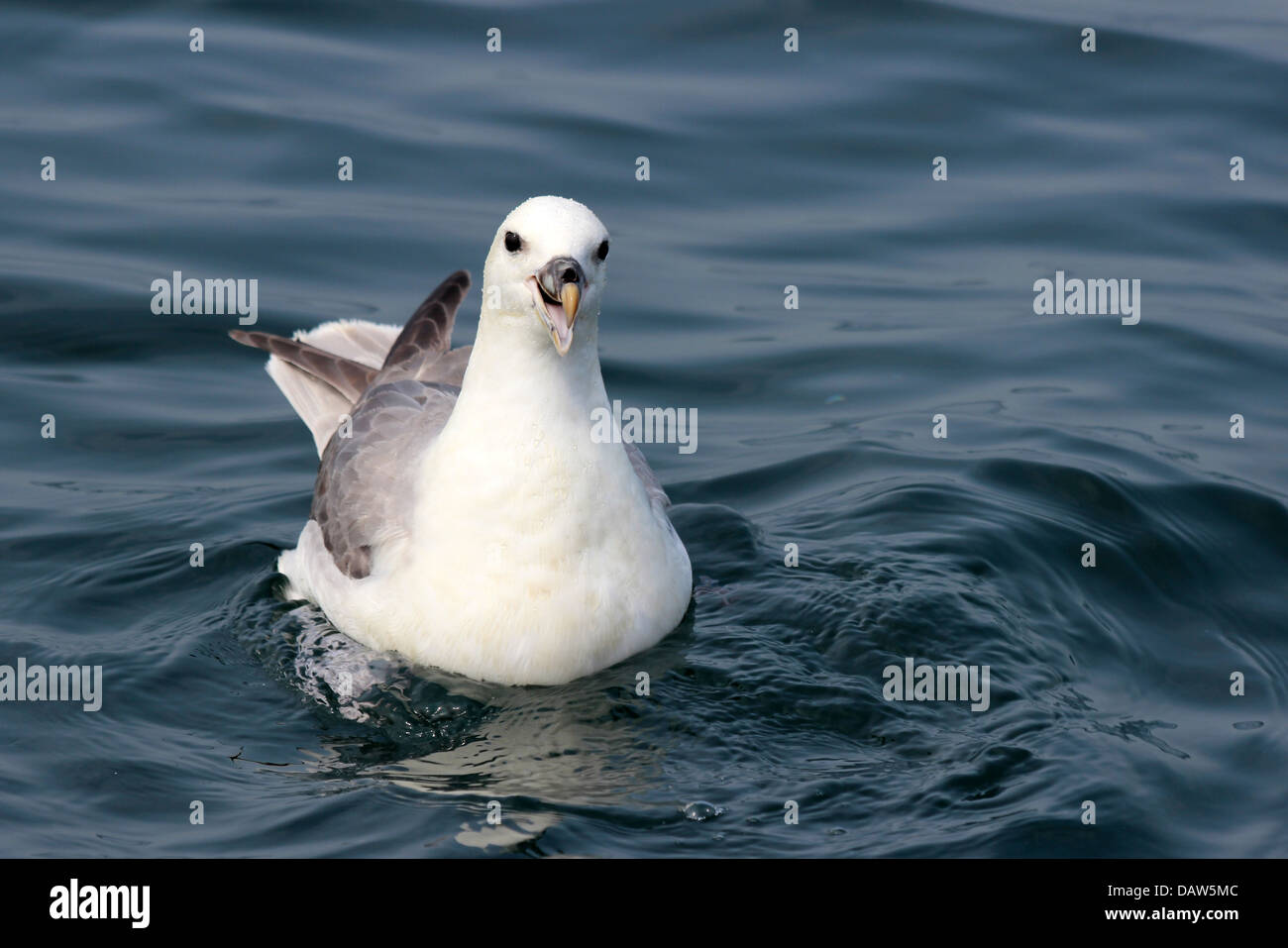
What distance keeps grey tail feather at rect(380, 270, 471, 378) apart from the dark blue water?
35.8 inches

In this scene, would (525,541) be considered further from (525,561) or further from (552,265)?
(552,265)

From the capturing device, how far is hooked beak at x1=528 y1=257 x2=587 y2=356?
16.5ft

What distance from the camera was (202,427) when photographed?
8344mm

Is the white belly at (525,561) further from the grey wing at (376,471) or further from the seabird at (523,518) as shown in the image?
the grey wing at (376,471)

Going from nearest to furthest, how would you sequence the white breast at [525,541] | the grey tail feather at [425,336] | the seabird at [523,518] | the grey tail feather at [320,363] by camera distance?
the seabird at [523,518] → the white breast at [525,541] → the grey tail feather at [425,336] → the grey tail feather at [320,363]

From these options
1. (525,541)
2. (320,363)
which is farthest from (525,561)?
(320,363)

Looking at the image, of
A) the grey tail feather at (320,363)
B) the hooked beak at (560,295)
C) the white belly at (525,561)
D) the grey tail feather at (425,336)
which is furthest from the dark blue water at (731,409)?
the hooked beak at (560,295)

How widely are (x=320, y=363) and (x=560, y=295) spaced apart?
8.91 feet

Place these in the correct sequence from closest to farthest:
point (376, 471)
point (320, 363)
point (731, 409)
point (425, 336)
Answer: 1. point (376, 471)
2. point (425, 336)
3. point (320, 363)
4. point (731, 409)

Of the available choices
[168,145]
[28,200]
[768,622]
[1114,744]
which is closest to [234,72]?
[168,145]

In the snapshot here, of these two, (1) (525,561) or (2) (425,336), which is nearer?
(1) (525,561)

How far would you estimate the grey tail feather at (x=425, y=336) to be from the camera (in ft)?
23.8

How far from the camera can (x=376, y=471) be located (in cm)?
629

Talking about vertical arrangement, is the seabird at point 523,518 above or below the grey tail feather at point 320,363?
below
